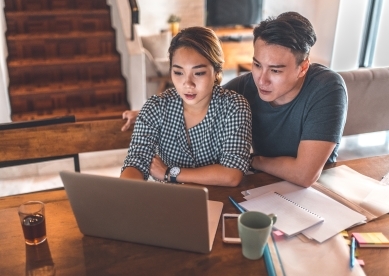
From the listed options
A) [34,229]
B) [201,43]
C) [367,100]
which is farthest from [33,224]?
[367,100]

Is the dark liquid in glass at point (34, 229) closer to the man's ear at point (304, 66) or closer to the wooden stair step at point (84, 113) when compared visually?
the man's ear at point (304, 66)

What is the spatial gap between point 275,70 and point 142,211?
0.72m

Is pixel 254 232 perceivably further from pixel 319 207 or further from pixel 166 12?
pixel 166 12

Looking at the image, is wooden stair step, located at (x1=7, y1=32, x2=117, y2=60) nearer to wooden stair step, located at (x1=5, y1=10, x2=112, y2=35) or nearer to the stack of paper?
wooden stair step, located at (x1=5, y1=10, x2=112, y2=35)

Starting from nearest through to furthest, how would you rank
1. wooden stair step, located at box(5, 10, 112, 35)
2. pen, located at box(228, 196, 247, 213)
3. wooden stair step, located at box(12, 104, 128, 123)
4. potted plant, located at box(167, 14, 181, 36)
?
pen, located at box(228, 196, 247, 213) → wooden stair step, located at box(12, 104, 128, 123) → wooden stair step, located at box(5, 10, 112, 35) → potted plant, located at box(167, 14, 181, 36)

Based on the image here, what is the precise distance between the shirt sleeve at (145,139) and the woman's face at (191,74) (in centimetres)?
13

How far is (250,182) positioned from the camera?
1.33m

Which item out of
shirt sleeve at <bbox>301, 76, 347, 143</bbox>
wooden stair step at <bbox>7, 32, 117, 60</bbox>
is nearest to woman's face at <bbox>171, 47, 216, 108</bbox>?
shirt sleeve at <bbox>301, 76, 347, 143</bbox>

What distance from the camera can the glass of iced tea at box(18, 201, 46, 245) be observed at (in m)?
1.02

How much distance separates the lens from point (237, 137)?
1.39 meters

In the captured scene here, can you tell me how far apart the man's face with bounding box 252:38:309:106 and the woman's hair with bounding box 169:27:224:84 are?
5.3 inches

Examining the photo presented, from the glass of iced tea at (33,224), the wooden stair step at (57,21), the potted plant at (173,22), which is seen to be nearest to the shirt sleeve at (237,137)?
the glass of iced tea at (33,224)

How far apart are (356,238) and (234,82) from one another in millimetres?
873

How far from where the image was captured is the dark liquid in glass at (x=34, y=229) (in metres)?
1.02
